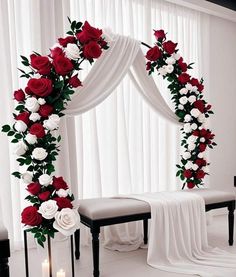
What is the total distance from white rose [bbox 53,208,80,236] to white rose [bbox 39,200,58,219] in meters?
0.03

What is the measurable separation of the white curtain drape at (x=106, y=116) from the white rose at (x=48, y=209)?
0.96 m

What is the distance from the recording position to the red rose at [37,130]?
95.5 inches

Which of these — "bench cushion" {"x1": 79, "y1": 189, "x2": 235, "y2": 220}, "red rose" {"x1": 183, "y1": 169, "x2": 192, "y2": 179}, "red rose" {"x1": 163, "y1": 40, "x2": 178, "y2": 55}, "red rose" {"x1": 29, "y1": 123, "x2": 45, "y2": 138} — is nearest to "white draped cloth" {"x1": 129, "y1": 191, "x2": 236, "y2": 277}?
"bench cushion" {"x1": 79, "y1": 189, "x2": 235, "y2": 220}

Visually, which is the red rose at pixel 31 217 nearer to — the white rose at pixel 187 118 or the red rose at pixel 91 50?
the red rose at pixel 91 50

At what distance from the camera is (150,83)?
3359mm

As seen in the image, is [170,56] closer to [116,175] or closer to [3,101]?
[116,175]

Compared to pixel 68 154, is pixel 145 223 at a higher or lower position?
lower

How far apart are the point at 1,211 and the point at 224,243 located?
2187 mm

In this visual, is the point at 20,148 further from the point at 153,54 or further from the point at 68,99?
the point at 153,54

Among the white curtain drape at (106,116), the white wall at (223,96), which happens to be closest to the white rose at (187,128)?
the white curtain drape at (106,116)

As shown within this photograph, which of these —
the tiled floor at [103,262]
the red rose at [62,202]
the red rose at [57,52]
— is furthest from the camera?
the tiled floor at [103,262]

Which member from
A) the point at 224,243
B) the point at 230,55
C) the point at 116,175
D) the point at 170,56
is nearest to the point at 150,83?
the point at 170,56

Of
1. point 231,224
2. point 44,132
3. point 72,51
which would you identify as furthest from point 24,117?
point 231,224

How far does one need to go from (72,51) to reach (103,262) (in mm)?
1802
